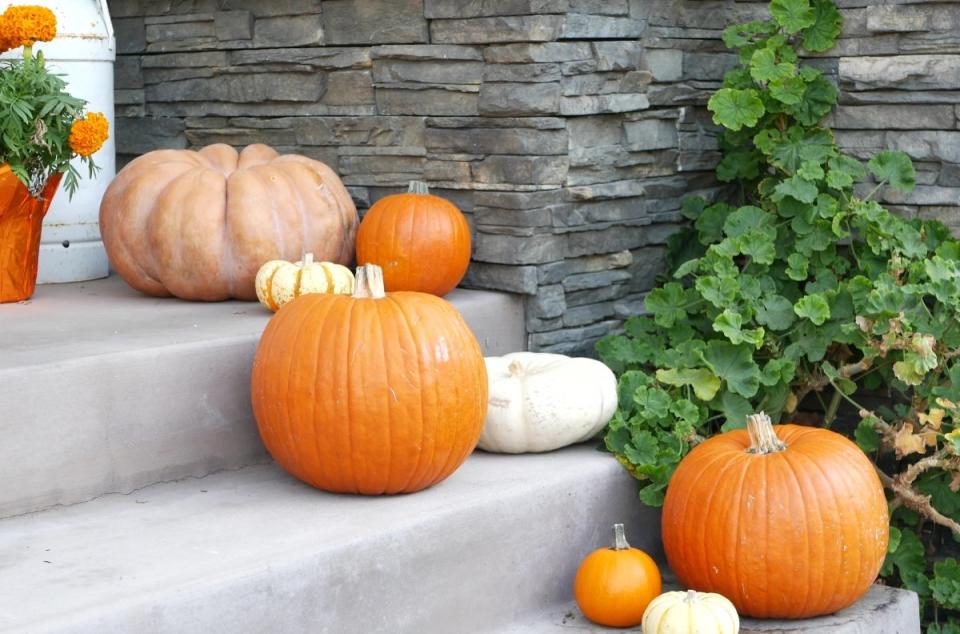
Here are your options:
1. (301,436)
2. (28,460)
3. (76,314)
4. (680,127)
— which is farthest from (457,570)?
(680,127)

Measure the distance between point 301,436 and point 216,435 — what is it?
12.4 inches

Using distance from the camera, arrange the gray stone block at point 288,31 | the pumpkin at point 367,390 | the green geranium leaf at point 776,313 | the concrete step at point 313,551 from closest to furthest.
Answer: the concrete step at point 313,551 → the pumpkin at point 367,390 → the green geranium leaf at point 776,313 → the gray stone block at point 288,31

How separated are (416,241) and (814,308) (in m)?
0.99

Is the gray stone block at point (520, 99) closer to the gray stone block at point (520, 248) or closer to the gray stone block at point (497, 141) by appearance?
the gray stone block at point (497, 141)

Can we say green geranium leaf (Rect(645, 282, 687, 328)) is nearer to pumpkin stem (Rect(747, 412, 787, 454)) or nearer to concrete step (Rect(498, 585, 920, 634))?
pumpkin stem (Rect(747, 412, 787, 454))

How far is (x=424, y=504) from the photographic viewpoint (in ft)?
7.98

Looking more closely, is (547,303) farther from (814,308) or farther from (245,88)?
(245,88)

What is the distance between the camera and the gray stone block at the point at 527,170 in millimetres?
3154

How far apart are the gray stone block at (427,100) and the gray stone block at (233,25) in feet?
1.69

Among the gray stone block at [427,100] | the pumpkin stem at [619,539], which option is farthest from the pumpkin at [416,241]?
the pumpkin stem at [619,539]

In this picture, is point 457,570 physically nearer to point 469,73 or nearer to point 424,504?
point 424,504

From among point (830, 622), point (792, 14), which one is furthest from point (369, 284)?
point (792, 14)

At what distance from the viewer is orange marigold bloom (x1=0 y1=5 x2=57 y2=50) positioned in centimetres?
282

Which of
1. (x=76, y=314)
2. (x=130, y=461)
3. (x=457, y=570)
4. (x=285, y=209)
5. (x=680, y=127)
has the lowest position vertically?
(x=457, y=570)
